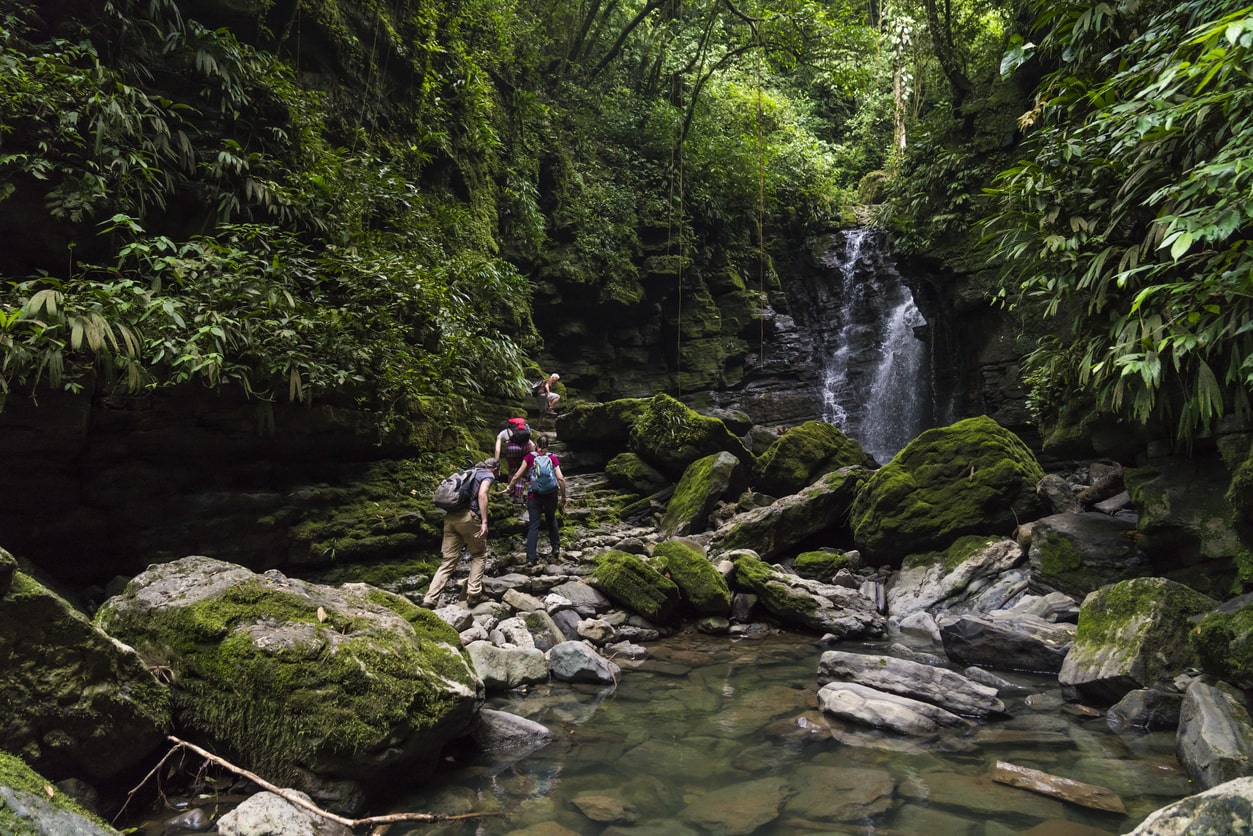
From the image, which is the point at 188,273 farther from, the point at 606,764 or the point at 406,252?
the point at 606,764

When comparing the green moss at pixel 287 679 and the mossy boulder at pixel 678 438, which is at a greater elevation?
the mossy boulder at pixel 678 438

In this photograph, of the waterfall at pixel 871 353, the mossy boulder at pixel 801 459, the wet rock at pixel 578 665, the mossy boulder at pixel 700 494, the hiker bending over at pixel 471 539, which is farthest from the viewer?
the waterfall at pixel 871 353

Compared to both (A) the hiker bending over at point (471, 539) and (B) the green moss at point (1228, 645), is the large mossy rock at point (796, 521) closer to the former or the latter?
(A) the hiker bending over at point (471, 539)

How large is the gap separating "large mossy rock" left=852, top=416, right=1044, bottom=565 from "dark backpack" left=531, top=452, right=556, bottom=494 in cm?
430

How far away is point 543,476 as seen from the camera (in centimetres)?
866

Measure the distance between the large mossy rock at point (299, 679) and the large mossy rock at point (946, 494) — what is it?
6.39 metres

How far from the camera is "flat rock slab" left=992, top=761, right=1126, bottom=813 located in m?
3.38

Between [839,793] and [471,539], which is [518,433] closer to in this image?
[471,539]

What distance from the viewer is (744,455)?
1244cm

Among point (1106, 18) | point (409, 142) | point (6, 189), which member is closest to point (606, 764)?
point (6, 189)

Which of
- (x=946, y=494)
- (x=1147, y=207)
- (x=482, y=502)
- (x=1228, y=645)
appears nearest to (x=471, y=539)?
(x=482, y=502)

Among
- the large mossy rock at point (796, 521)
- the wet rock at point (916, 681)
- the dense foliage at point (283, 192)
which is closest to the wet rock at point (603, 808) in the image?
the wet rock at point (916, 681)

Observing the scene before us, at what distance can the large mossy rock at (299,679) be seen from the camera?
3.30 meters

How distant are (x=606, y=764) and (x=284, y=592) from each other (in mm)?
2258
